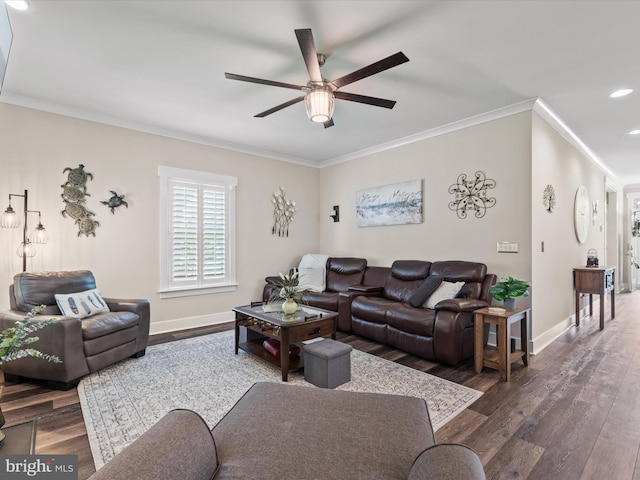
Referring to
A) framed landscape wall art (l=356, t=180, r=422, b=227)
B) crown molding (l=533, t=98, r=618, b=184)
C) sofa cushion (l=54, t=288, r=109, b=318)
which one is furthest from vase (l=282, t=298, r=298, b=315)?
crown molding (l=533, t=98, r=618, b=184)

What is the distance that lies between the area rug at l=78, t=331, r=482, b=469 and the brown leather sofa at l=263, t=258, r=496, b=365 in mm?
367

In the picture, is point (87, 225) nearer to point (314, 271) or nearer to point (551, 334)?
point (314, 271)

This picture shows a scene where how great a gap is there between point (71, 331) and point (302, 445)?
8.37 feet

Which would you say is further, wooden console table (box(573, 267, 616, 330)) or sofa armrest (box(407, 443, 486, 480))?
wooden console table (box(573, 267, 616, 330))

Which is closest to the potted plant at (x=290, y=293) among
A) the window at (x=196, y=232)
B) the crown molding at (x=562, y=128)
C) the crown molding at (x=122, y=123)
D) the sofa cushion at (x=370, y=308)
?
the sofa cushion at (x=370, y=308)

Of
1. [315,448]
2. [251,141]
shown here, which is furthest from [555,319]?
[251,141]

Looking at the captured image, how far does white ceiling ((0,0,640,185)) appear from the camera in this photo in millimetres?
2191

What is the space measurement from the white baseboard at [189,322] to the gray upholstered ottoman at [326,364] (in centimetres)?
247

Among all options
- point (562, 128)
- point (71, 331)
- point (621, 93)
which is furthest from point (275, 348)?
point (562, 128)

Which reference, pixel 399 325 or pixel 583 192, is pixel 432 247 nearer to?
pixel 399 325

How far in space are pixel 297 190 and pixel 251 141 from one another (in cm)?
135

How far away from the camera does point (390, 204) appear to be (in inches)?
199

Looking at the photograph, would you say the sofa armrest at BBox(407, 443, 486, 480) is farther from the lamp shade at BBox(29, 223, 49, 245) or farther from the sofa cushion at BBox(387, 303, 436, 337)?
the lamp shade at BBox(29, 223, 49, 245)

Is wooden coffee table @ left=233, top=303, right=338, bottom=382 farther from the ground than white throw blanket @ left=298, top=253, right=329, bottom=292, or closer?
closer
